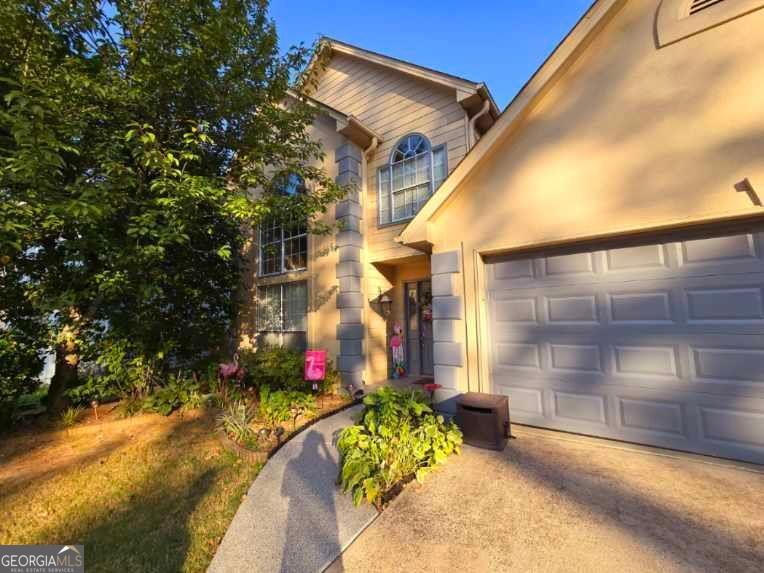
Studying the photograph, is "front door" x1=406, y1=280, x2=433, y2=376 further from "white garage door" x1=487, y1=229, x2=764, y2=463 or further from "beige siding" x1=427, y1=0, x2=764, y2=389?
"white garage door" x1=487, y1=229, x2=764, y2=463

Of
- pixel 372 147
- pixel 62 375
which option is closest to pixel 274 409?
pixel 62 375

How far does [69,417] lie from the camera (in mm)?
5867

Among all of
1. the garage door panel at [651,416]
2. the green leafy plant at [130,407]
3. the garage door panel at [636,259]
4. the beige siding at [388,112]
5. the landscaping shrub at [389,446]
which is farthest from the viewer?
the beige siding at [388,112]

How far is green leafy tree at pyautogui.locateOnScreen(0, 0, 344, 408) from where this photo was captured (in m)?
4.21

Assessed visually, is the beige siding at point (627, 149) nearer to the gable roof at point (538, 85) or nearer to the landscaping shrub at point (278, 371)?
the gable roof at point (538, 85)

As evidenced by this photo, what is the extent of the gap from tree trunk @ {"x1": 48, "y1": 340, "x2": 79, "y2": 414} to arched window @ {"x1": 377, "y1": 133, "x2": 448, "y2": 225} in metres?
6.87

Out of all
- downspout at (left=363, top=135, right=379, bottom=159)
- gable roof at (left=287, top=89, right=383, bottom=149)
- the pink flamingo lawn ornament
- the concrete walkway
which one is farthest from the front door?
the concrete walkway

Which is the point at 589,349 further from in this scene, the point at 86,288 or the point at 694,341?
the point at 86,288

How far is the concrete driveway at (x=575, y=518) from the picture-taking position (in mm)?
2354

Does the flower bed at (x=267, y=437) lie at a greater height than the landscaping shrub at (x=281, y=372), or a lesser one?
lesser

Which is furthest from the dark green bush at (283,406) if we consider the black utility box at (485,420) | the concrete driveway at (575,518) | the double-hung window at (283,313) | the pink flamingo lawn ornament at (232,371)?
the concrete driveway at (575,518)

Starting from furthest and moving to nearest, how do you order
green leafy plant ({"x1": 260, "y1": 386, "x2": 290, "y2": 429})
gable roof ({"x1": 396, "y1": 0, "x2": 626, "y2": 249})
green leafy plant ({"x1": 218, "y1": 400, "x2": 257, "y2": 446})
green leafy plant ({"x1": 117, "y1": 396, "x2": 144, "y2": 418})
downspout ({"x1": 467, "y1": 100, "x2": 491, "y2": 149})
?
downspout ({"x1": 467, "y1": 100, "x2": 491, "y2": 149})
green leafy plant ({"x1": 117, "y1": 396, "x2": 144, "y2": 418})
green leafy plant ({"x1": 260, "y1": 386, "x2": 290, "y2": 429})
green leafy plant ({"x1": 218, "y1": 400, "x2": 257, "y2": 446})
gable roof ({"x1": 396, "y1": 0, "x2": 626, "y2": 249})

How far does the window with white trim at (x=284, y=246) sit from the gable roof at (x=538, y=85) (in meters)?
4.74

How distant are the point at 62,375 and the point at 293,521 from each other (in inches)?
250
